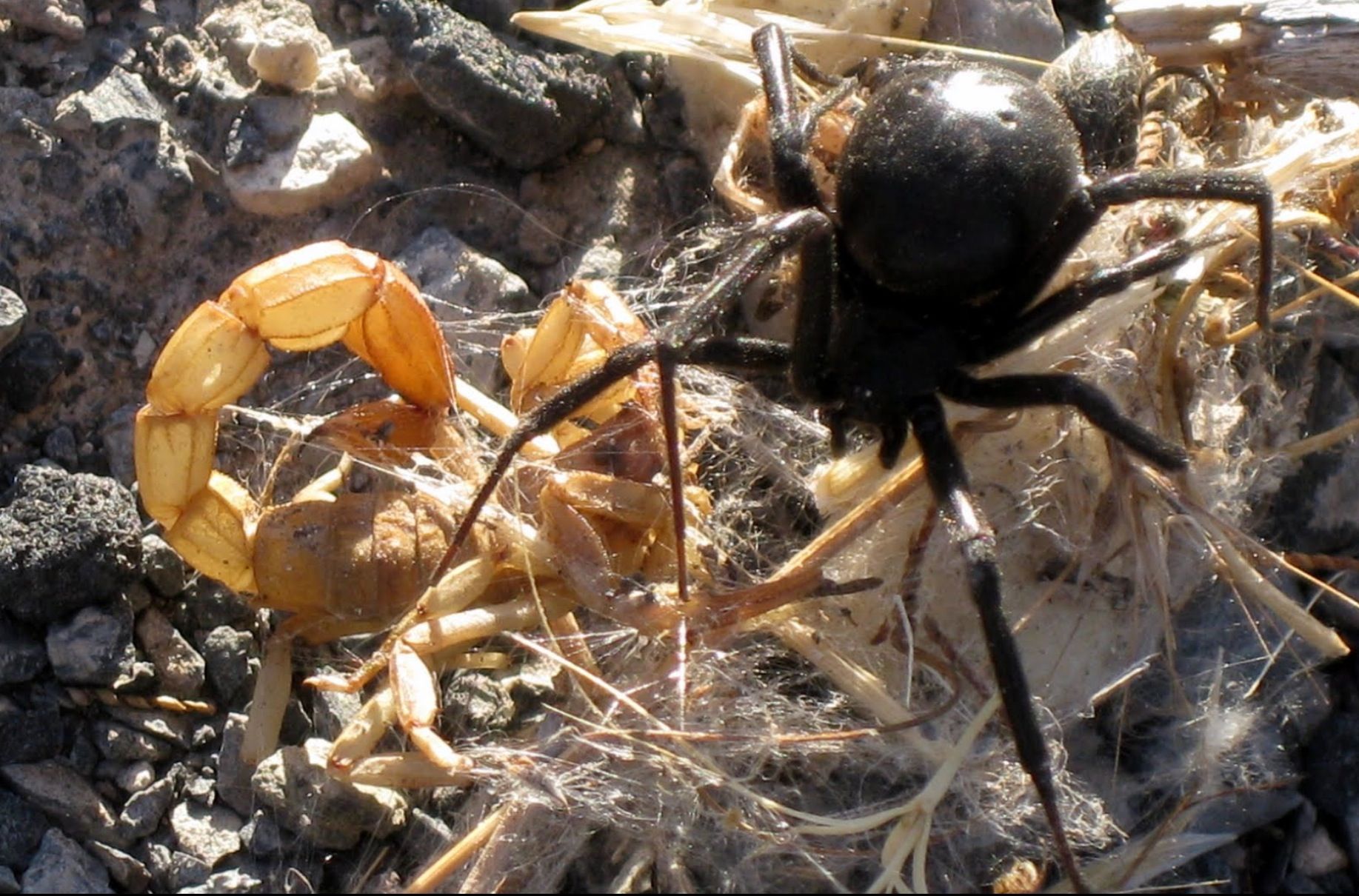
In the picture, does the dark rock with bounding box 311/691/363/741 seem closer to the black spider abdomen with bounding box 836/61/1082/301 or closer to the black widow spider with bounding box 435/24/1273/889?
the black widow spider with bounding box 435/24/1273/889

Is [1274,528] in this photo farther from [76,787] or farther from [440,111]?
[76,787]

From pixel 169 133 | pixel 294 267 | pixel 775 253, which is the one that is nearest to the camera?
pixel 775 253

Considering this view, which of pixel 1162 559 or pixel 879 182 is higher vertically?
pixel 879 182

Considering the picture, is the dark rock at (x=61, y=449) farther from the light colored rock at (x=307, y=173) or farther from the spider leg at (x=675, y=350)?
the spider leg at (x=675, y=350)

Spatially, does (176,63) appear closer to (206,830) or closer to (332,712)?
(332,712)

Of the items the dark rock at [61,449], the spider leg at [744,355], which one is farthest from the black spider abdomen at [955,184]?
the dark rock at [61,449]

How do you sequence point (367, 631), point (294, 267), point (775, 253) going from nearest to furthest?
point (775, 253) → point (294, 267) → point (367, 631)

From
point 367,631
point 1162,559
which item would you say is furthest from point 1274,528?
point 367,631
